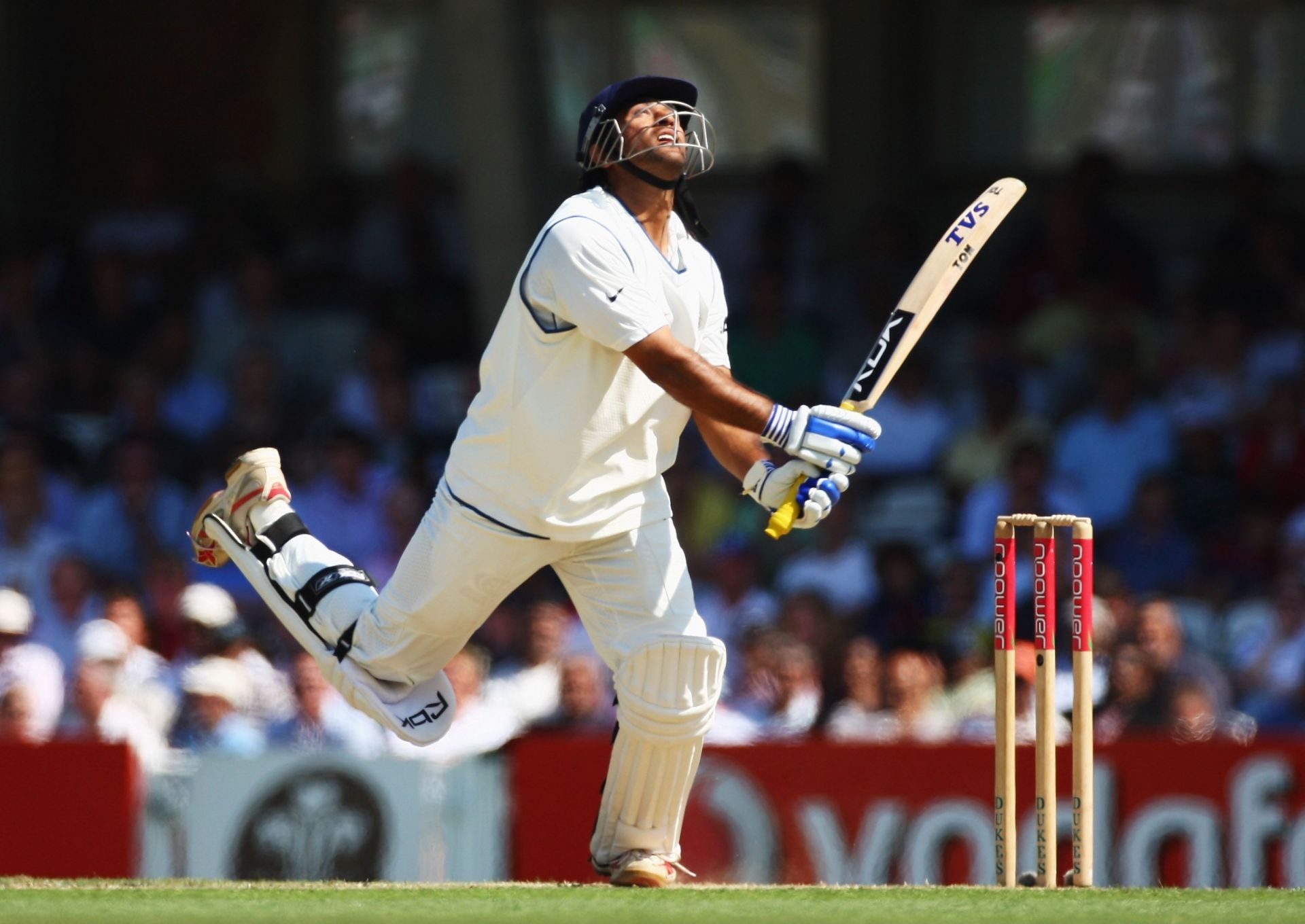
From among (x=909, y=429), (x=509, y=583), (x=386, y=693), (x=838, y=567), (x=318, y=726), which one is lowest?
(x=386, y=693)

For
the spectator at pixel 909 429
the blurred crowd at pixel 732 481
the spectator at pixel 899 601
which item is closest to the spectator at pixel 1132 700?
the blurred crowd at pixel 732 481

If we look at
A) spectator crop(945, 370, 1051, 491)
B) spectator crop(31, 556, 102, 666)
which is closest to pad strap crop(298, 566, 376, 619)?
spectator crop(31, 556, 102, 666)

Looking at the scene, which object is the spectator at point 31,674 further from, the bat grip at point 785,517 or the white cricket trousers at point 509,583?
the bat grip at point 785,517

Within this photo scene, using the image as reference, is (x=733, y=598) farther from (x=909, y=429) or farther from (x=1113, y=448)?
(x=1113, y=448)

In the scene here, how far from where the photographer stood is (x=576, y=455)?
4492 mm

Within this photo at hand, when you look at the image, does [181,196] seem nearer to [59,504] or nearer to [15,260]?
[15,260]

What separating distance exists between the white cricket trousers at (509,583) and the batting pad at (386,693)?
65 mm

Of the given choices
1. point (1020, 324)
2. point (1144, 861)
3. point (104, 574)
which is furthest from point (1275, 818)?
point (104, 574)

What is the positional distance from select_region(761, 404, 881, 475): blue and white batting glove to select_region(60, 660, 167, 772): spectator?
11.2 feet

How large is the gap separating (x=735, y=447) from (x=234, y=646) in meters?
3.10

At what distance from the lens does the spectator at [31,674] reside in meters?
7.15

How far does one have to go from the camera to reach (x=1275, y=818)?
20.0 ft

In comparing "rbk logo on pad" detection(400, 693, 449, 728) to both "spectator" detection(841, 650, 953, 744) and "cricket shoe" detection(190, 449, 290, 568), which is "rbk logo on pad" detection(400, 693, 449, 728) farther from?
"spectator" detection(841, 650, 953, 744)

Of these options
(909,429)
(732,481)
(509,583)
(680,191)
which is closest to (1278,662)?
(909,429)
